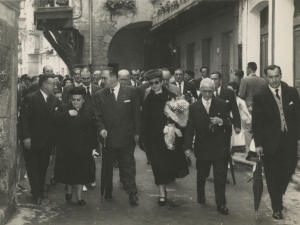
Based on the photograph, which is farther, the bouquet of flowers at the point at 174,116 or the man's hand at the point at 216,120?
the bouquet of flowers at the point at 174,116

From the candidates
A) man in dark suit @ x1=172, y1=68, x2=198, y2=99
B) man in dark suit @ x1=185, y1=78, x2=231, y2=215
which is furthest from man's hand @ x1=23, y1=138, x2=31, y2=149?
man in dark suit @ x1=172, y1=68, x2=198, y2=99

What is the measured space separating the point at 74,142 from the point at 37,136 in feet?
1.80

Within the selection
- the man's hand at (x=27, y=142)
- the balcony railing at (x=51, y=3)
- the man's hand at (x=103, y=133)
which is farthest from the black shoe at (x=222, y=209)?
the balcony railing at (x=51, y=3)

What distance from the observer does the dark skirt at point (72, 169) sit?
26.3 feet

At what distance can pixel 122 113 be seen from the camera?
8281 mm

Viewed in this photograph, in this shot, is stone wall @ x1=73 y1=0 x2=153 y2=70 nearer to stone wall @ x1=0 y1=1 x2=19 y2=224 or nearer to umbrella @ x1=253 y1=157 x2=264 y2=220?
stone wall @ x1=0 y1=1 x2=19 y2=224

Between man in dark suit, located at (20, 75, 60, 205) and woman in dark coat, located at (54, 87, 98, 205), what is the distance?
0.77ft

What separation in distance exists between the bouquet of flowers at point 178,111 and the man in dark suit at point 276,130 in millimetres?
1176

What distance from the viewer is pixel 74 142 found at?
26.3 feet

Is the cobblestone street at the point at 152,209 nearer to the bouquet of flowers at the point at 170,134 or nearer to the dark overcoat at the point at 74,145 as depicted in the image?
the dark overcoat at the point at 74,145

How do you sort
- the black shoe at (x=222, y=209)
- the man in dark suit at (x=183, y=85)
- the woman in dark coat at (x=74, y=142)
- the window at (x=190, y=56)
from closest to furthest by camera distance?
the black shoe at (x=222, y=209) < the woman in dark coat at (x=74, y=142) < the man in dark suit at (x=183, y=85) < the window at (x=190, y=56)

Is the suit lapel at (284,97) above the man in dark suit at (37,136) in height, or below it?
above

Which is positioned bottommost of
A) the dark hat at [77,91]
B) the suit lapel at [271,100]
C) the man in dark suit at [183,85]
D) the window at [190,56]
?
the suit lapel at [271,100]

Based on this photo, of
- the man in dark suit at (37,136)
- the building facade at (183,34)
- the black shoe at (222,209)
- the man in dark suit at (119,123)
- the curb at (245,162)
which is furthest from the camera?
the building facade at (183,34)
